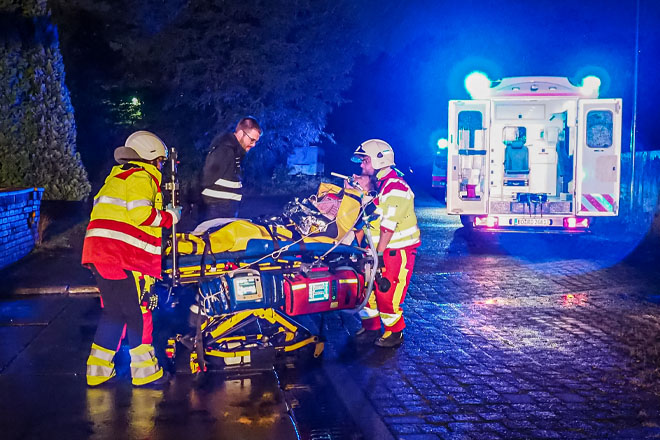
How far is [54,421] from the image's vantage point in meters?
4.80

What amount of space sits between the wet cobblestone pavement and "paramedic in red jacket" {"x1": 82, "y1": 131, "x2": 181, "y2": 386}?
1722mm

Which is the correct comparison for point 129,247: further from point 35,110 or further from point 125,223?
point 35,110

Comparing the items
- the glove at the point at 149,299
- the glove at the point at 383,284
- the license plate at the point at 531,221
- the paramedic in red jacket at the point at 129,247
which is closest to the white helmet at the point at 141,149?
the paramedic in red jacket at the point at 129,247

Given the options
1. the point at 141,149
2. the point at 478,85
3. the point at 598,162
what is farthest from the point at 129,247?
the point at 598,162

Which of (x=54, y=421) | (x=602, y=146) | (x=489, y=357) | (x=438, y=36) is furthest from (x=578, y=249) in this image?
(x=438, y=36)

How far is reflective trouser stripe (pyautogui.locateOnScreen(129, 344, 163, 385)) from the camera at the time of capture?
551 cm

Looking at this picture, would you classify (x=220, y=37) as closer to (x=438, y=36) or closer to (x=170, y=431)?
(x=170, y=431)

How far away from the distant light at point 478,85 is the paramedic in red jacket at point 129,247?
8.32 m

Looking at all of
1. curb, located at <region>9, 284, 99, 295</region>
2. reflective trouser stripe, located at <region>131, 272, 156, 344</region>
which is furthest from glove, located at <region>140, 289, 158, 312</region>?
curb, located at <region>9, 284, 99, 295</region>

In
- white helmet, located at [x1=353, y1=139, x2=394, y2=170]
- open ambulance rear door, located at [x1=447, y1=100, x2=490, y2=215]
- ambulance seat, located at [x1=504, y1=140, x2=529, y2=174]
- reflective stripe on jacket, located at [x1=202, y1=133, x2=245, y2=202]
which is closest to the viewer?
white helmet, located at [x1=353, y1=139, x2=394, y2=170]

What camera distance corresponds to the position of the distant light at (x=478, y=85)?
1266 cm

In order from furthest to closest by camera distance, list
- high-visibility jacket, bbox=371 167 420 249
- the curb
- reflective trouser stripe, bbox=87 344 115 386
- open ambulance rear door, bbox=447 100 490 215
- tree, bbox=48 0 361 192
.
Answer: tree, bbox=48 0 361 192 → open ambulance rear door, bbox=447 100 490 215 → the curb → high-visibility jacket, bbox=371 167 420 249 → reflective trouser stripe, bbox=87 344 115 386

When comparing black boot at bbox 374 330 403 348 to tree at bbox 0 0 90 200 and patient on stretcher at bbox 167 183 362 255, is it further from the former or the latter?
tree at bbox 0 0 90 200

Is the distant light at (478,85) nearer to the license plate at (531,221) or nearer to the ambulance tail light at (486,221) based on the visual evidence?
the ambulance tail light at (486,221)
